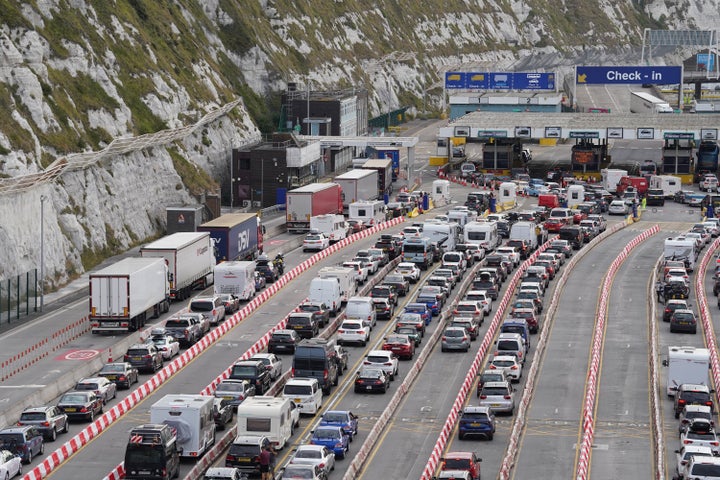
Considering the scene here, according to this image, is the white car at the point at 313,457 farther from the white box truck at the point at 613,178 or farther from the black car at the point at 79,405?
the white box truck at the point at 613,178

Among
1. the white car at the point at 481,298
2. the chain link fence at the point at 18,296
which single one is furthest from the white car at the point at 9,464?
the white car at the point at 481,298

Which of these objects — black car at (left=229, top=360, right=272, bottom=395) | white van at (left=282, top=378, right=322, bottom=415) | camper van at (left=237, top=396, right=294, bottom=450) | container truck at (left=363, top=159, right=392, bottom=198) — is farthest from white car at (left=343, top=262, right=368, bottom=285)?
container truck at (left=363, top=159, right=392, bottom=198)

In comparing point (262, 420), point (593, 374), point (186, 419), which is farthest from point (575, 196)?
point (186, 419)

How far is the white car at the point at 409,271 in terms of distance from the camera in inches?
3487

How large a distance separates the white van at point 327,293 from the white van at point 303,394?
19573 millimetres

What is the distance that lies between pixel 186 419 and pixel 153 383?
1196 centimetres

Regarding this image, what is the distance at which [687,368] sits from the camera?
6369cm

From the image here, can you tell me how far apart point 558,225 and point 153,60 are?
40049mm

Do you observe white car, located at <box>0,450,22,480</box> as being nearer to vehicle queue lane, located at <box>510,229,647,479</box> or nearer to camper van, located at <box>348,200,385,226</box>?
vehicle queue lane, located at <box>510,229,647,479</box>

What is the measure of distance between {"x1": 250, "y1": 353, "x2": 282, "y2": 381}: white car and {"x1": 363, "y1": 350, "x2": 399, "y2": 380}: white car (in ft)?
11.3

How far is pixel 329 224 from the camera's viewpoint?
105m

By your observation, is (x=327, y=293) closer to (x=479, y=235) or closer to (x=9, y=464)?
(x=479, y=235)

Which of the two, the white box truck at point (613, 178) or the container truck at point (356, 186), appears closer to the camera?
the container truck at point (356, 186)

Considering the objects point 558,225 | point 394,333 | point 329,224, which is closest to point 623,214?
point 558,225
